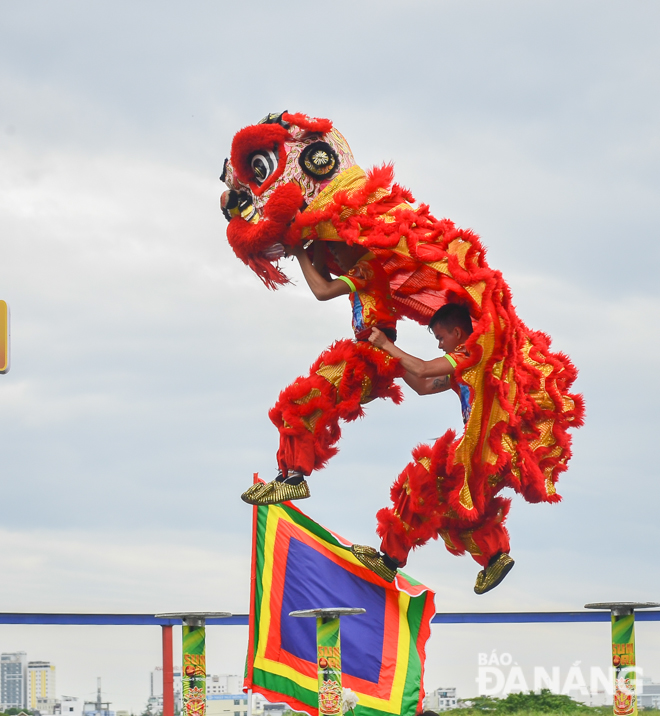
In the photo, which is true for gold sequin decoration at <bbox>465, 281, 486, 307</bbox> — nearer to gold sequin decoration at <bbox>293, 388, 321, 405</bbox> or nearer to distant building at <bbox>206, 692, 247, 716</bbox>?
gold sequin decoration at <bbox>293, 388, 321, 405</bbox>

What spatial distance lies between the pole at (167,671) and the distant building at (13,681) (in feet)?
2.81

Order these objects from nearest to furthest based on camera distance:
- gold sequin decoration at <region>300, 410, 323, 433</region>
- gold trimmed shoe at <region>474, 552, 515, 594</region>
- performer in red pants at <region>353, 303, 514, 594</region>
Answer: performer in red pants at <region>353, 303, 514, 594</region> < gold sequin decoration at <region>300, 410, 323, 433</region> < gold trimmed shoe at <region>474, 552, 515, 594</region>

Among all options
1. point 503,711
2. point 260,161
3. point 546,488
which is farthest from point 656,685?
point 260,161

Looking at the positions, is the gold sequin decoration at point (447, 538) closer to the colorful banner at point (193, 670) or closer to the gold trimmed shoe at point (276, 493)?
the gold trimmed shoe at point (276, 493)

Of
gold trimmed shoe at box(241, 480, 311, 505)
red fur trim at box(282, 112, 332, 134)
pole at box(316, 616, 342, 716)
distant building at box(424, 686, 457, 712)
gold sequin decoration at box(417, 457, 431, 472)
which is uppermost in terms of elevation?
red fur trim at box(282, 112, 332, 134)

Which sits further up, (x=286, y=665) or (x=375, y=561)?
(x=375, y=561)

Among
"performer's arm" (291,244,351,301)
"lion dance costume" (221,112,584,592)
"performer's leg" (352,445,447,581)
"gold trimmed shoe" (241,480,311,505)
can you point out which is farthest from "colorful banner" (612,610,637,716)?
"performer's arm" (291,244,351,301)

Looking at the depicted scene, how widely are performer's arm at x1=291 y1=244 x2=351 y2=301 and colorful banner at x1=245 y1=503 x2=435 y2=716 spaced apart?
1810 millimetres

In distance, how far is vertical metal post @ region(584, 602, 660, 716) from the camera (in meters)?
6.13

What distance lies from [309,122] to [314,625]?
119 inches

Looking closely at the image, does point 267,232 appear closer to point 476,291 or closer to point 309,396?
point 309,396

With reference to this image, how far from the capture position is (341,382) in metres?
5.94

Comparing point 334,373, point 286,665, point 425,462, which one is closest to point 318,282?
point 334,373

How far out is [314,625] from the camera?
6.90 meters
